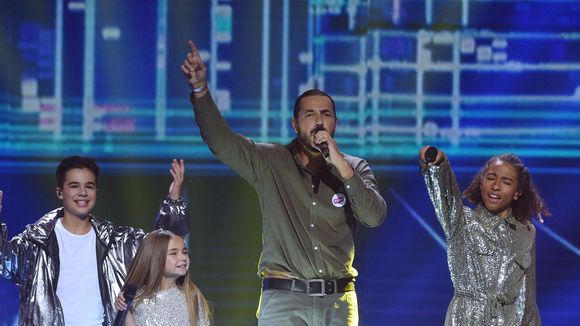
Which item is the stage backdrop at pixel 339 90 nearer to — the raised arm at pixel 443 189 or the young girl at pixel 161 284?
the young girl at pixel 161 284

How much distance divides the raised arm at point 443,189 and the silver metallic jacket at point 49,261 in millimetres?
898

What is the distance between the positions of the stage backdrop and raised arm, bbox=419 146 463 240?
198 cm

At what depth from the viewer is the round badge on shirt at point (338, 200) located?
3.51 meters

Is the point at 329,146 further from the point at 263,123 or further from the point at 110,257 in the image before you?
the point at 263,123

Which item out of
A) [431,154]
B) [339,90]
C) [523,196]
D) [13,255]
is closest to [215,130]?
[431,154]

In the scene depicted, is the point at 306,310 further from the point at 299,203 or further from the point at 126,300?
the point at 126,300

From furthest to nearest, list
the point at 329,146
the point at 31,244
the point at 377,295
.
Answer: the point at 377,295 < the point at 31,244 < the point at 329,146

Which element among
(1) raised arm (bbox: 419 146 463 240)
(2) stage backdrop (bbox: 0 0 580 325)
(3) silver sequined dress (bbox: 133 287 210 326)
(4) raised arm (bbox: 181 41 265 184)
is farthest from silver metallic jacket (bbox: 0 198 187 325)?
(2) stage backdrop (bbox: 0 0 580 325)

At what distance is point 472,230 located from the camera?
3752 millimetres

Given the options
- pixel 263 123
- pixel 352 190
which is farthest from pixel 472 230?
pixel 263 123

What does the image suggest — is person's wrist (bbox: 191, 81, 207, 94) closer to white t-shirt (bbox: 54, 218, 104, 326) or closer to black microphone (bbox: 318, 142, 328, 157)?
black microphone (bbox: 318, 142, 328, 157)

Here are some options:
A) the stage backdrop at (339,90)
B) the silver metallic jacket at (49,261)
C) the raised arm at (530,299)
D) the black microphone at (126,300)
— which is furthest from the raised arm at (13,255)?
the stage backdrop at (339,90)

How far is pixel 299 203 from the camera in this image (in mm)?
3535

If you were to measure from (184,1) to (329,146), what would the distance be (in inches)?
107
